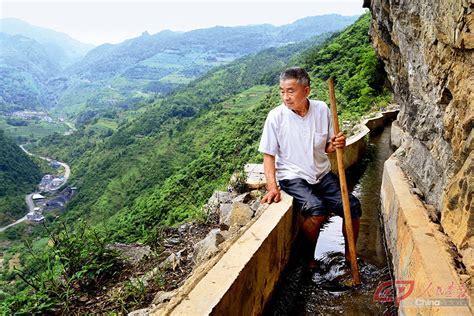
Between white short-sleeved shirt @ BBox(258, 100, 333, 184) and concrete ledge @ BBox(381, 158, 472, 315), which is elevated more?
white short-sleeved shirt @ BBox(258, 100, 333, 184)

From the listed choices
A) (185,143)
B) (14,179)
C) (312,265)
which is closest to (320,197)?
(312,265)

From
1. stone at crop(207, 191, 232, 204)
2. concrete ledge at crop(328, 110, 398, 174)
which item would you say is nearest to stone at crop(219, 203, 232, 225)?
stone at crop(207, 191, 232, 204)

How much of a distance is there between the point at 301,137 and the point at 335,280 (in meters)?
1.47

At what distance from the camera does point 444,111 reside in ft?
12.3

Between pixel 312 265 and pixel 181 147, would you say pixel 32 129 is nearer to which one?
pixel 181 147

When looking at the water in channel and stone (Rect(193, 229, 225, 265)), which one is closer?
the water in channel

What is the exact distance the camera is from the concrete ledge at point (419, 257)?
2.56m

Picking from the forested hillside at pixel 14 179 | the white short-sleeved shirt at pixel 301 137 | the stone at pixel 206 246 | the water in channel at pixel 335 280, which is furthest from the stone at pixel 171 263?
the forested hillside at pixel 14 179

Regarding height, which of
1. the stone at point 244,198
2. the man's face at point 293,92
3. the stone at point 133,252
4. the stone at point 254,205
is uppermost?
the man's face at point 293,92

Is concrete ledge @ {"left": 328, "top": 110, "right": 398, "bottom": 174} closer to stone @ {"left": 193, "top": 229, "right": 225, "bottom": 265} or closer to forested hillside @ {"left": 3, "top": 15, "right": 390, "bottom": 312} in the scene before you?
stone @ {"left": 193, "top": 229, "right": 225, "bottom": 265}

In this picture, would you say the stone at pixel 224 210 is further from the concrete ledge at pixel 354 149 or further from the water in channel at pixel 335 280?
the concrete ledge at pixel 354 149

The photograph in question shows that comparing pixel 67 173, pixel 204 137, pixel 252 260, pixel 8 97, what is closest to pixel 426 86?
pixel 252 260

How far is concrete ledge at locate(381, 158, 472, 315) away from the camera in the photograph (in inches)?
101

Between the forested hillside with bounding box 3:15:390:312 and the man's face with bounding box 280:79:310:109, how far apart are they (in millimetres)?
2989
